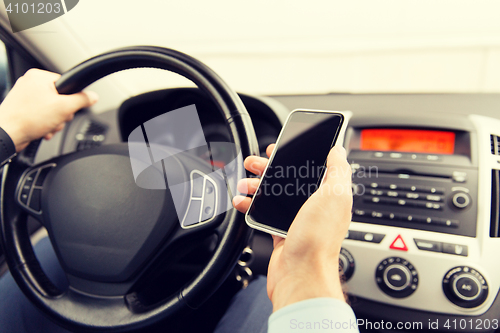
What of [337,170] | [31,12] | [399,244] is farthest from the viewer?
[31,12]

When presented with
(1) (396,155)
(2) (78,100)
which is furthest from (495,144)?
(2) (78,100)

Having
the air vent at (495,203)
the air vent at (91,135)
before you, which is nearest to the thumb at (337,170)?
the air vent at (495,203)

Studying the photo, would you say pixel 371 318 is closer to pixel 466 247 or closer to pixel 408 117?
pixel 466 247

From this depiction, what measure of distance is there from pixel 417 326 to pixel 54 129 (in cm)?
100

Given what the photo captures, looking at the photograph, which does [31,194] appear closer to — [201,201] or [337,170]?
[201,201]

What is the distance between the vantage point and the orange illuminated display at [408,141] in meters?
0.78

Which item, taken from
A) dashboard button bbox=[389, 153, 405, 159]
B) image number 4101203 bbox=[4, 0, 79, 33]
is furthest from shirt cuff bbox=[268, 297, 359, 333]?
image number 4101203 bbox=[4, 0, 79, 33]

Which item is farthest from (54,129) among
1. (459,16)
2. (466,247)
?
(459,16)

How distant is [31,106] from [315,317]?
2.44 feet

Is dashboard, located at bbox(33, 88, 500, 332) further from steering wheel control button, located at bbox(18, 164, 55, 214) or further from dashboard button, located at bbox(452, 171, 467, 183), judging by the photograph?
steering wheel control button, located at bbox(18, 164, 55, 214)

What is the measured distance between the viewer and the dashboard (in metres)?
0.68

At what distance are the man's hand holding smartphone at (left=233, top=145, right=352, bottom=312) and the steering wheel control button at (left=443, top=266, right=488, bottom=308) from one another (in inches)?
13.9

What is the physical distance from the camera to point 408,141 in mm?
799

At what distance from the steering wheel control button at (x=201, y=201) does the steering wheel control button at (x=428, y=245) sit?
0.49 metres
